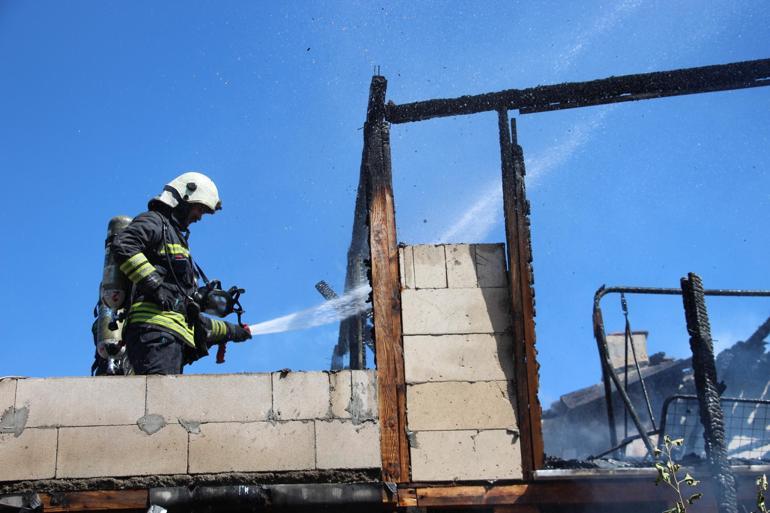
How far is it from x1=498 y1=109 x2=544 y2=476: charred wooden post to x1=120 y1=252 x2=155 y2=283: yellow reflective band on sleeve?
8.21ft

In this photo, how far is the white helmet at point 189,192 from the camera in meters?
6.84

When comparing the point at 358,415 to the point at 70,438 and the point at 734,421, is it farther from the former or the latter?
the point at 734,421

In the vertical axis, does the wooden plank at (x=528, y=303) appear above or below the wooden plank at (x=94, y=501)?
above

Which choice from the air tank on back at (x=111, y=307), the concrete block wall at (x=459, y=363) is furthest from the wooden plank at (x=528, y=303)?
the air tank on back at (x=111, y=307)

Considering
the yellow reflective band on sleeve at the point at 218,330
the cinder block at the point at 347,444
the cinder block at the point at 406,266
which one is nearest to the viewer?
the cinder block at the point at 347,444

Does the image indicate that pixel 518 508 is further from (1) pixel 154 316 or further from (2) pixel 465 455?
(1) pixel 154 316

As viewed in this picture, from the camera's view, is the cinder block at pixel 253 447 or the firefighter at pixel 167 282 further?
the firefighter at pixel 167 282

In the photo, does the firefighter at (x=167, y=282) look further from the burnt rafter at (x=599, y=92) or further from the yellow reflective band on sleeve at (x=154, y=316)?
the burnt rafter at (x=599, y=92)

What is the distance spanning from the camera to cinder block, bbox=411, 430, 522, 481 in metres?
5.96

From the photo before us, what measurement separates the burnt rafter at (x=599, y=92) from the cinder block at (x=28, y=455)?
3.30 meters

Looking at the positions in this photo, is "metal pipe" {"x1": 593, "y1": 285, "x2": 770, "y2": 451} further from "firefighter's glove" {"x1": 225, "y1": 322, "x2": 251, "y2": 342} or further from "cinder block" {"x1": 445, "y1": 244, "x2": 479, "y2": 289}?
"firefighter's glove" {"x1": 225, "y1": 322, "x2": 251, "y2": 342}

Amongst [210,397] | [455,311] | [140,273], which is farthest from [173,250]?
[455,311]

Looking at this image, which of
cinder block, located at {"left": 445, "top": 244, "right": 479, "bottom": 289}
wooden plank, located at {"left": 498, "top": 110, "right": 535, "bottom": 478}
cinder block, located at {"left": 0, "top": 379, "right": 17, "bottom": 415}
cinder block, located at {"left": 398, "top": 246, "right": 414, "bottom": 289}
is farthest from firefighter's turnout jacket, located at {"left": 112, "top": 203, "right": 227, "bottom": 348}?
wooden plank, located at {"left": 498, "top": 110, "right": 535, "bottom": 478}

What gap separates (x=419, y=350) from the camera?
6254 mm
